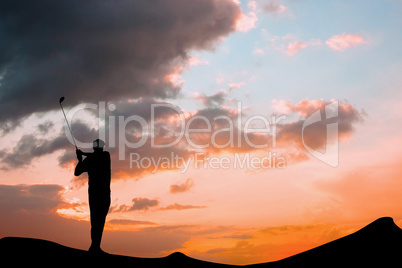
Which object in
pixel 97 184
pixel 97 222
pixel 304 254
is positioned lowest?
pixel 304 254

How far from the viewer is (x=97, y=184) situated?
15414mm

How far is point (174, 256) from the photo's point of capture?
1328 cm

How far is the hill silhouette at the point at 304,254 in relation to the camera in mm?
12281

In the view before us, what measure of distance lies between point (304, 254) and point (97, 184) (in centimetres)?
767

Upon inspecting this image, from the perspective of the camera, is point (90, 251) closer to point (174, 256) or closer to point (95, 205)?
point (95, 205)

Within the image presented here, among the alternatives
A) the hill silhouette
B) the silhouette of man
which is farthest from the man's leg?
the hill silhouette

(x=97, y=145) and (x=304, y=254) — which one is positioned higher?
(x=97, y=145)

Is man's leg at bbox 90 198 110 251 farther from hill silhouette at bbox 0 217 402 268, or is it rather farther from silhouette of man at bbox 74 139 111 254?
hill silhouette at bbox 0 217 402 268

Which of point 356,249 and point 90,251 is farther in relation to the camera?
point 90,251

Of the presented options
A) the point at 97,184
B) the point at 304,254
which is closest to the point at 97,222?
the point at 97,184

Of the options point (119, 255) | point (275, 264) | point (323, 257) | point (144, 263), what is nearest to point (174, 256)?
point (144, 263)

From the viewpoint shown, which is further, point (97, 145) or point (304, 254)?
point (97, 145)

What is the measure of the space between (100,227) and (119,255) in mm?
1344

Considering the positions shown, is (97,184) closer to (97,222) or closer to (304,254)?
(97,222)
